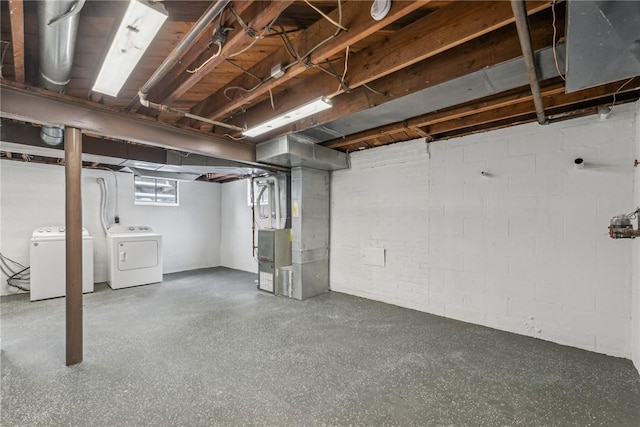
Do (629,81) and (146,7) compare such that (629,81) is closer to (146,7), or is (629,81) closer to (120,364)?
(146,7)

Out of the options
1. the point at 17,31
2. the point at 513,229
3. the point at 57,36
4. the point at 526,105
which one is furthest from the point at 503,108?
the point at 17,31

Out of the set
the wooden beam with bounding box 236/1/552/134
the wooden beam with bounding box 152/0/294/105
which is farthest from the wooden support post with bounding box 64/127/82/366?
the wooden beam with bounding box 236/1/552/134

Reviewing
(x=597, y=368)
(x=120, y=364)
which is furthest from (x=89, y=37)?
(x=597, y=368)

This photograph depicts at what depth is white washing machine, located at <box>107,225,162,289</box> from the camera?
15.4 feet

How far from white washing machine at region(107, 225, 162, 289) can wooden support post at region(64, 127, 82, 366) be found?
8.92 ft

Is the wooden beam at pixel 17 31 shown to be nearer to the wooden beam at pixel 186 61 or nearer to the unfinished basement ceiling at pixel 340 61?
the unfinished basement ceiling at pixel 340 61

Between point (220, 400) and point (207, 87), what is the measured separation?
269 centimetres

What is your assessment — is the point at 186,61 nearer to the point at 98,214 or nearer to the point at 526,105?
the point at 526,105

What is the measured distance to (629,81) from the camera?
7.00ft

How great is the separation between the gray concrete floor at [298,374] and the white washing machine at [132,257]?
3.98ft

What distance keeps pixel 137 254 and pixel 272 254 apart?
264cm

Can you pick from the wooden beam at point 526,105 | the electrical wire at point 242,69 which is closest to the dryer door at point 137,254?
the electrical wire at point 242,69

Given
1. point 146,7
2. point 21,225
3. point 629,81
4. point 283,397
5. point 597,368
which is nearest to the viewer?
point 146,7

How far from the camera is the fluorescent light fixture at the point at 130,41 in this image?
4.20 feet
